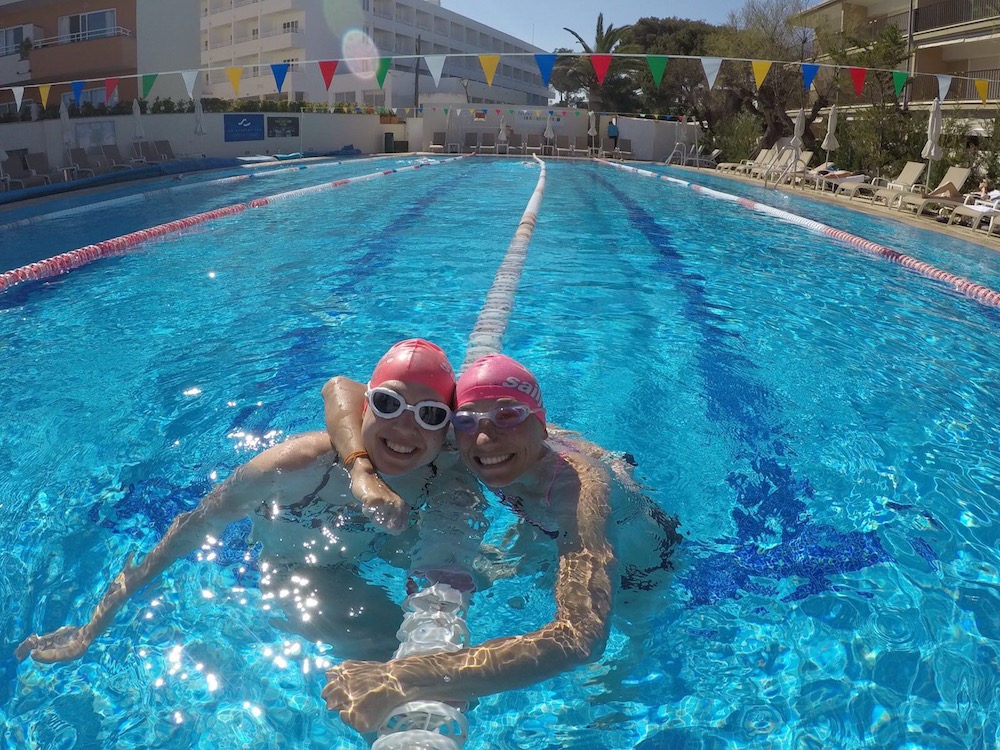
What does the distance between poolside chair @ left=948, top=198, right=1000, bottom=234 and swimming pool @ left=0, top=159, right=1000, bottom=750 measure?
2.79 m

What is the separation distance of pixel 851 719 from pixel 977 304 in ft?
19.9

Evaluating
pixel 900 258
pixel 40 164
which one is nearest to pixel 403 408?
pixel 900 258

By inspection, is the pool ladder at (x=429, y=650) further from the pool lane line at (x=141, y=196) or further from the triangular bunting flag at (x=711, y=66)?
the triangular bunting flag at (x=711, y=66)

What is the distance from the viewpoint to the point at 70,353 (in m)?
5.29

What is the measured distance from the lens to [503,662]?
5.68 feet

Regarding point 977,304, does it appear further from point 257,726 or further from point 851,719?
point 257,726

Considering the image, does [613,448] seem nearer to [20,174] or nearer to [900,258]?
[900,258]

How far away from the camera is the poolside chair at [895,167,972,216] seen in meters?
12.5

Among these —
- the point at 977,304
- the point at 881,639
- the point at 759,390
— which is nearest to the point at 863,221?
the point at 977,304

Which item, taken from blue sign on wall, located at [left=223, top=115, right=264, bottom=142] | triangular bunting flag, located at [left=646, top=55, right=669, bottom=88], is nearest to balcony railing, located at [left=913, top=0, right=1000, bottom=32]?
triangular bunting flag, located at [left=646, top=55, right=669, bottom=88]

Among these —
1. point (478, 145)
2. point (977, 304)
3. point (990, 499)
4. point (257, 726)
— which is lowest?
point (257, 726)

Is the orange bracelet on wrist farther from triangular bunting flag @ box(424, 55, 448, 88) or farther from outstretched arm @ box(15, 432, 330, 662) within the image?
triangular bunting flag @ box(424, 55, 448, 88)

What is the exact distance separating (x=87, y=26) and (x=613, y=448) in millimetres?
26465

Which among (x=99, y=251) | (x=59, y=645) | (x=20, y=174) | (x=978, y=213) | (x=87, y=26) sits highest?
(x=87, y=26)
